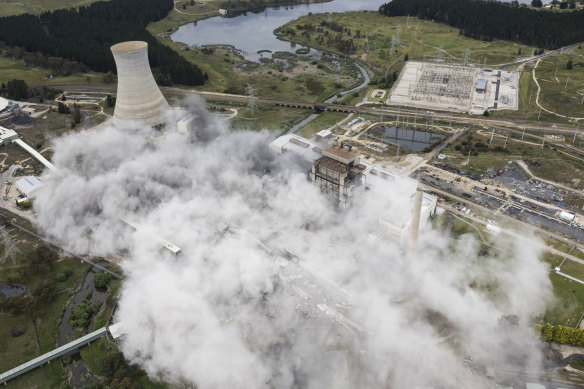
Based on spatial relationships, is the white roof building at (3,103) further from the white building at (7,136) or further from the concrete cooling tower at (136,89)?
the concrete cooling tower at (136,89)

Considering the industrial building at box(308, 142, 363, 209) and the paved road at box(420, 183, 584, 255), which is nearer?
the paved road at box(420, 183, 584, 255)

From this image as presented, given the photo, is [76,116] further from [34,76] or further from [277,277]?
[277,277]

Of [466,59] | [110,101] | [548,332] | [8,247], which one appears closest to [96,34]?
[110,101]

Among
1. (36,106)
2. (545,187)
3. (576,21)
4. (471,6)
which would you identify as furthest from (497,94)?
(36,106)

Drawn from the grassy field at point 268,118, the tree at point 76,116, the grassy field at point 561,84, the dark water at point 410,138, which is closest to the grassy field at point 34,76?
the tree at point 76,116

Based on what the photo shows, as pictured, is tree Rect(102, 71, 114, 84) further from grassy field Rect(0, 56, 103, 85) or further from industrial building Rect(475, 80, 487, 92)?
industrial building Rect(475, 80, 487, 92)

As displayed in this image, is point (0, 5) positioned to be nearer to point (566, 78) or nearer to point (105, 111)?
point (105, 111)

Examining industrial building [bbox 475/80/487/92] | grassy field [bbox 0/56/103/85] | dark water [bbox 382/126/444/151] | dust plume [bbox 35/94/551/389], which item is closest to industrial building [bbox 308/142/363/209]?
dust plume [bbox 35/94/551/389]
